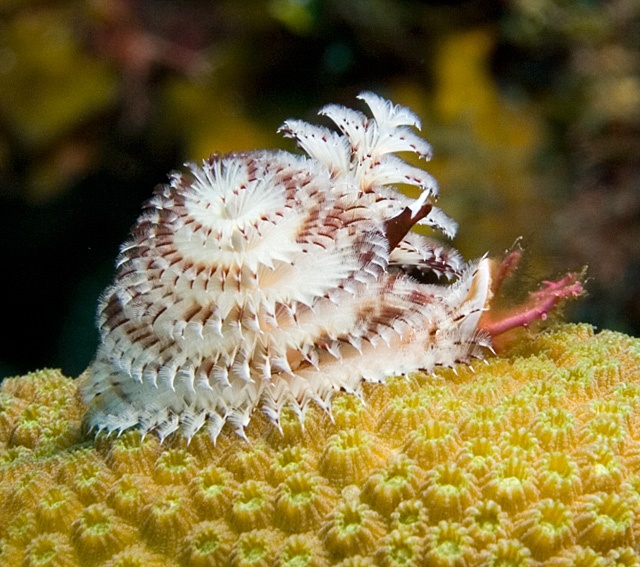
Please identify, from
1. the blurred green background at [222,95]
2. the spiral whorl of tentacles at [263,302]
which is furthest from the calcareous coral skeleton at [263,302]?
the blurred green background at [222,95]

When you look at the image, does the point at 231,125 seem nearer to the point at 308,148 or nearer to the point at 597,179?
the point at 597,179

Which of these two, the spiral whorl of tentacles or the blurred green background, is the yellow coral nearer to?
the spiral whorl of tentacles

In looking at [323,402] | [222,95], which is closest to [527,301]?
[323,402]

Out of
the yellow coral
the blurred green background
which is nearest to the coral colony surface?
the yellow coral

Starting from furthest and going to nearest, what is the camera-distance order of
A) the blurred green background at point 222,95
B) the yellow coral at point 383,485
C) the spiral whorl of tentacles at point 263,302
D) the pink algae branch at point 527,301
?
the blurred green background at point 222,95
the pink algae branch at point 527,301
the spiral whorl of tentacles at point 263,302
the yellow coral at point 383,485

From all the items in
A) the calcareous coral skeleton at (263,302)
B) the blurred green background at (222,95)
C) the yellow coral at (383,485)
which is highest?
the blurred green background at (222,95)

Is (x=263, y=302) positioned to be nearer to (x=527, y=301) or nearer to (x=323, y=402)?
(x=323, y=402)

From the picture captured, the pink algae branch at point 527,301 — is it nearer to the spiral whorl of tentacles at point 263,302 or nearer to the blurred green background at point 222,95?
the spiral whorl of tentacles at point 263,302
